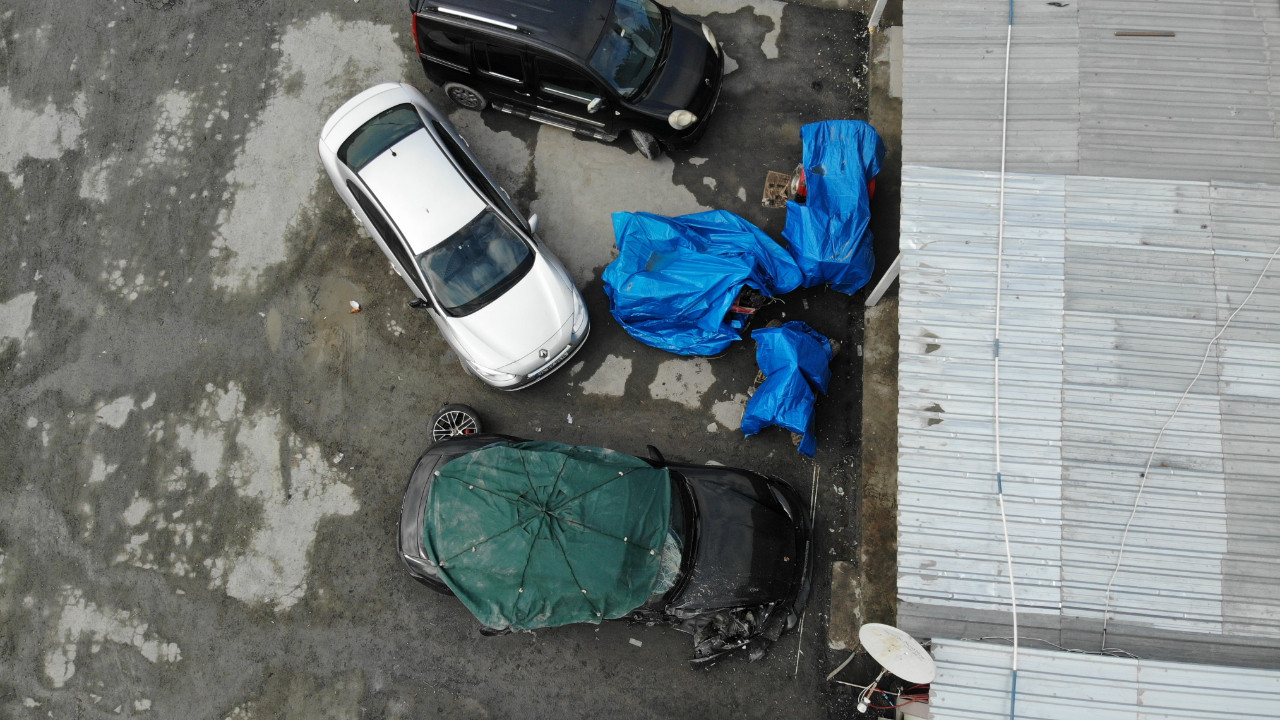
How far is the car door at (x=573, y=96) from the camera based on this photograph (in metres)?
7.22

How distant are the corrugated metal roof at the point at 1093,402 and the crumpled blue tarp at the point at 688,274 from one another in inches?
77.1

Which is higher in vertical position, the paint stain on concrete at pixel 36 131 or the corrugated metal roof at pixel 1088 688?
the corrugated metal roof at pixel 1088 688

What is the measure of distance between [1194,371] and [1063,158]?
1845mm

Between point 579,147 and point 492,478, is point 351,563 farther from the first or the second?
point 579,147

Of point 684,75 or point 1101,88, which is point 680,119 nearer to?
point 684,75

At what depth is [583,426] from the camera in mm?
7539

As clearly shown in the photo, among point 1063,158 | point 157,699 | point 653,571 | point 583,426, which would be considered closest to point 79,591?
point 157,699

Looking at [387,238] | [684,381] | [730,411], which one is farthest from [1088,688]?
[387,238]

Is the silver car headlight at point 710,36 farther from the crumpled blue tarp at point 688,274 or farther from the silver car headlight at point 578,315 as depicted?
the silver car headlight at point 578,315

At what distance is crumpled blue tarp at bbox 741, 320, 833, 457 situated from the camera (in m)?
6.83

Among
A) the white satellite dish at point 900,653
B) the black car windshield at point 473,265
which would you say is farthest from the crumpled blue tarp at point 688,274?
the white satellite dish at point 900,653

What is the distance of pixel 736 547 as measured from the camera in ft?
20.9

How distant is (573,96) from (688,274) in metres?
2.31

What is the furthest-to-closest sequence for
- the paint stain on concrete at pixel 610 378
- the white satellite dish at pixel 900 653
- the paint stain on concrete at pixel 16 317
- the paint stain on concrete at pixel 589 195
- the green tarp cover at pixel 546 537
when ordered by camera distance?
the paint stain on concrete at pixel 589 195 < the paint stain on concrete at pixel 16 317 < the paint stain on concrete at pixel 610 378 < the green tarp cover at pixel 546 537 < the white satellite dish at pixel 900 653
